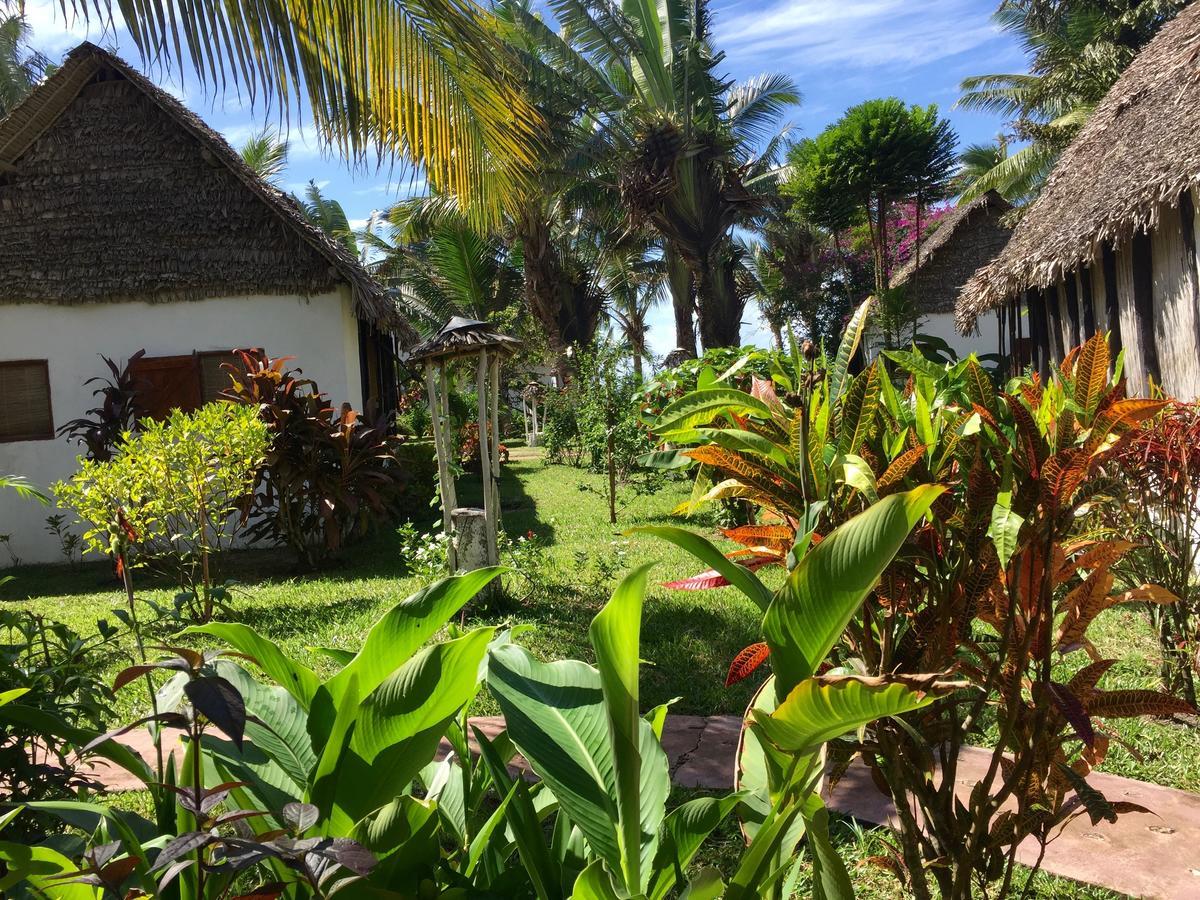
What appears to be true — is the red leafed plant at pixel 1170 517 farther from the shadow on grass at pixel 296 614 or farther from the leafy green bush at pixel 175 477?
the leafy green bush at pixel 175 477

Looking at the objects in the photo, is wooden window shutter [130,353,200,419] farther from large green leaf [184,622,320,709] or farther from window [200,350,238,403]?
large green leaf [184,622,320,709]

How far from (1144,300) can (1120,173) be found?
1006mm

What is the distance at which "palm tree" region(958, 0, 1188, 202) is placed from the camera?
2000 cm

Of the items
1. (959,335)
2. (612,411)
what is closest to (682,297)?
(959,335)

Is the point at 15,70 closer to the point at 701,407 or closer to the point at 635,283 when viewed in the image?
the point at 635,283

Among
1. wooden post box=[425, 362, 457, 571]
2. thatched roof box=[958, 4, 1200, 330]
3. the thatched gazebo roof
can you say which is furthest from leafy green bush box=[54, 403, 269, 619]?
thatched roof box=[958, 4, 1200, 330]

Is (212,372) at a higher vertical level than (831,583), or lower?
higher

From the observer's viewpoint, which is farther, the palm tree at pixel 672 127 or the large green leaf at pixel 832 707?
the palm tree at pixel 672 127

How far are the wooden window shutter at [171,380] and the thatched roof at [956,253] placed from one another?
749 inches

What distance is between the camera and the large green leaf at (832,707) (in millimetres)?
1228

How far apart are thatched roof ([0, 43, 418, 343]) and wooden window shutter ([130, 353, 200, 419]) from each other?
675 millimetres

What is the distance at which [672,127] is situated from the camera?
1673 centimetres

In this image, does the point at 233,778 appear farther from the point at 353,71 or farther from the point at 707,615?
the point at 707,615

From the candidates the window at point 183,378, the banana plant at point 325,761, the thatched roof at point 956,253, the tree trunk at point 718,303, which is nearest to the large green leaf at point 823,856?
the banana plant at point 325,761
